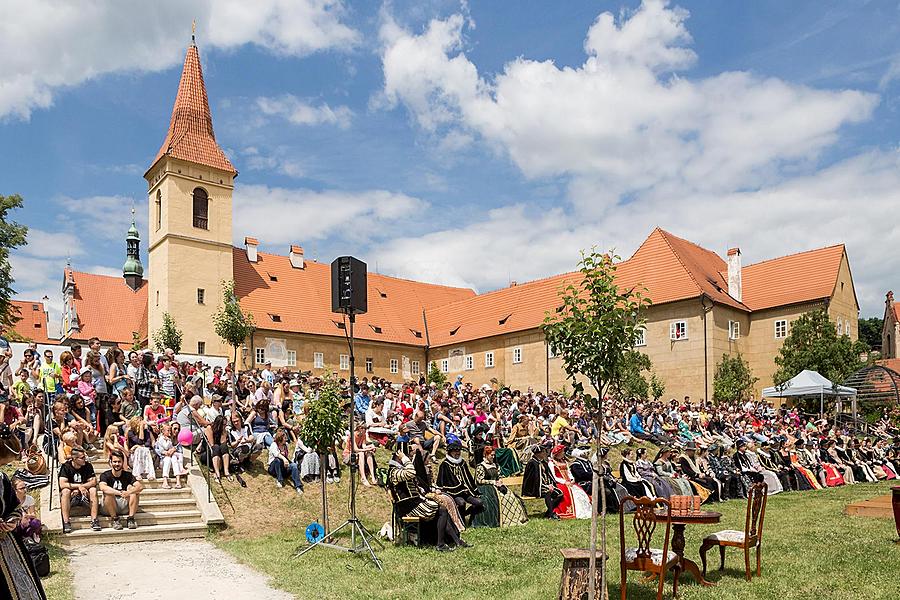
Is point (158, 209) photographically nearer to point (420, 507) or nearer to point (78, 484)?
point (78, 484)

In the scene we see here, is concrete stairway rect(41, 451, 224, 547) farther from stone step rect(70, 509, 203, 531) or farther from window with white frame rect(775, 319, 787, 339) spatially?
window with white frame rect(775, 319, 787, 339)

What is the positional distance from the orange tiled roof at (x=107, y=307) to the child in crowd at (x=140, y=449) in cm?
4018

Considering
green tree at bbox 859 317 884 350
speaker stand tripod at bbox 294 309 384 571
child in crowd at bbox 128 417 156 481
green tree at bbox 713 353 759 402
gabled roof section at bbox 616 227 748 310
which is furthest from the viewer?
green tree at bbox 859 317 884 350

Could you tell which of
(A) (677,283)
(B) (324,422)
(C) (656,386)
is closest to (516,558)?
(B) (324,422)

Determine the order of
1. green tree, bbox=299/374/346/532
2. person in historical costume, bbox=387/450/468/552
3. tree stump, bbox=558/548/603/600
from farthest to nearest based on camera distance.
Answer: green tree, bbox=299/374/346/532 < person in historical costume, bbox=387/450/468/552 < tree stump, bbox=558/548/603/600

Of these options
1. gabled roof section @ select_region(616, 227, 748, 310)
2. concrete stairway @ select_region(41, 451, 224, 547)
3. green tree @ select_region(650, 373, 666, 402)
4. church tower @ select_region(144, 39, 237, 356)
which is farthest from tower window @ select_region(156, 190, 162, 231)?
concrete stairway @ select_region(41, 451, 224, 547)

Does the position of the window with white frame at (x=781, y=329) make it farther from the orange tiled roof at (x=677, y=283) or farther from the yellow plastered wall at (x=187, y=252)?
the yellow plastered wall at (x=187, y=252)

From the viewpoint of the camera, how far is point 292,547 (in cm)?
1113

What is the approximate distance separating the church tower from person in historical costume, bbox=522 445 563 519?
3181 centimetres

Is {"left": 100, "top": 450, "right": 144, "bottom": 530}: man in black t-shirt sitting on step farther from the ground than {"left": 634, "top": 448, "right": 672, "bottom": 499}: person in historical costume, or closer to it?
A: farther from the ground

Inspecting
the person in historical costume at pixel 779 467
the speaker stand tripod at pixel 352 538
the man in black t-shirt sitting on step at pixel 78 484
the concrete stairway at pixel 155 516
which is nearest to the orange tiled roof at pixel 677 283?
the person in historical costume at pixel 779 467

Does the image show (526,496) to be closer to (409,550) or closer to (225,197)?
(409,550)

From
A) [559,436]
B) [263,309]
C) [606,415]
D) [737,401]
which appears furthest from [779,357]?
[263,309]

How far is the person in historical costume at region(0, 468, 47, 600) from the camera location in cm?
536
